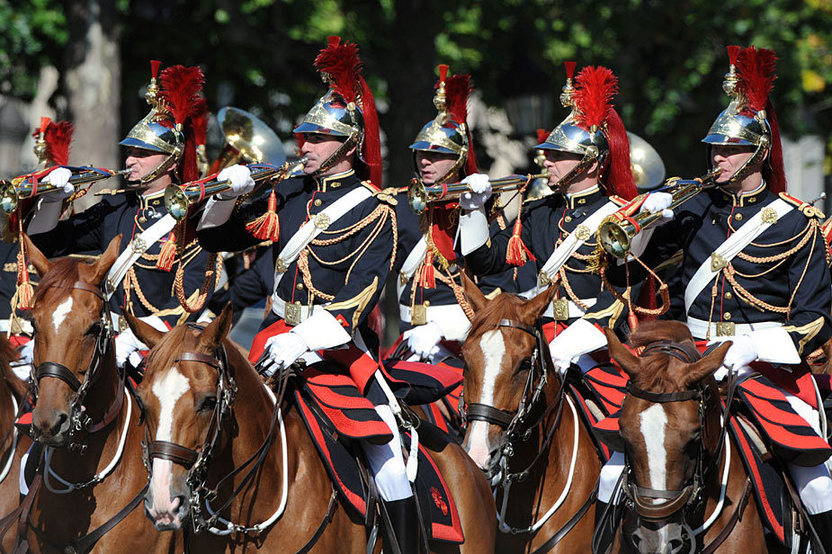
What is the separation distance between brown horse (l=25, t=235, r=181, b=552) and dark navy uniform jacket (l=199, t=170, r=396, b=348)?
793 mm

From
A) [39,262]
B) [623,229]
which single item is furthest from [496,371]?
[39,262]

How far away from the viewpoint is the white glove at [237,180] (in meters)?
5.98

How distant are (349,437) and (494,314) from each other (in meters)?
0.93

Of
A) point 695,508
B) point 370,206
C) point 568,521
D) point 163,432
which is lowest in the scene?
point 568,521

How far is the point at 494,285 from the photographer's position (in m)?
8.44

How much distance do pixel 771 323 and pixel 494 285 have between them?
2334 mm

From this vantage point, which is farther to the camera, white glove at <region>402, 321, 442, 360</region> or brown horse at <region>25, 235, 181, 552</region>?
white glove at <region>402, 321, 442, 360</region>

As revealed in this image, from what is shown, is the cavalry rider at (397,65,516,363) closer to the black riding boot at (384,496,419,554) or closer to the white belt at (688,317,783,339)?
the white belt at (688,317,783,339)

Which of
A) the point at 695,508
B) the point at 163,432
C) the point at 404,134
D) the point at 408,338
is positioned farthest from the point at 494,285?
the point at 404,134

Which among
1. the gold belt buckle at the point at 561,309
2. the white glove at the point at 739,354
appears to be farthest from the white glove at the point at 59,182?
the white glove at the point at 739,354

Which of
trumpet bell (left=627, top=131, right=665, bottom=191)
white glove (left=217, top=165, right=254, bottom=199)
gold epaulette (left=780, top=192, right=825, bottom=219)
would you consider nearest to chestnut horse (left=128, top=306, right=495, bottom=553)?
white glove (left=217, top=165, right=254, bottom=199)

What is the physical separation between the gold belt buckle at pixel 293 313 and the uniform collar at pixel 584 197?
6.22 feet

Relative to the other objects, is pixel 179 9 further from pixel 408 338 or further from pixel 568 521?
pixel 568 521

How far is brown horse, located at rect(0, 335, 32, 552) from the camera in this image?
655cm
